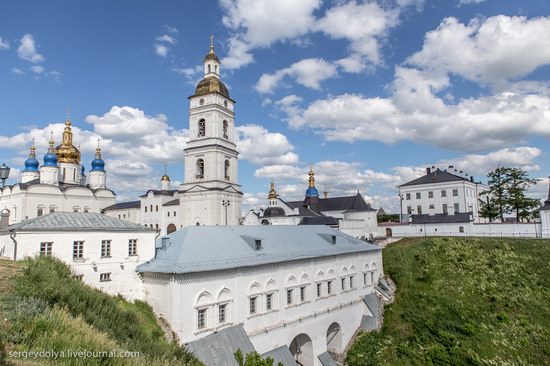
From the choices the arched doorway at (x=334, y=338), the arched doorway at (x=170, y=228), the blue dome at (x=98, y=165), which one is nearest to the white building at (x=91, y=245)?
the arched doorway at (x=334, y=338)

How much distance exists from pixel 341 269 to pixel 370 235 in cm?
2073

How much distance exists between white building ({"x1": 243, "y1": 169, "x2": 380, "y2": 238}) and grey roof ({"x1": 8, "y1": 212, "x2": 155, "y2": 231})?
30.6 meters

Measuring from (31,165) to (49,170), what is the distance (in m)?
7.26

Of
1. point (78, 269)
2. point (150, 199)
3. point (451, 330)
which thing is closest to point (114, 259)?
point (78, 269)

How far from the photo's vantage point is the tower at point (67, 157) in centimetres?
5434

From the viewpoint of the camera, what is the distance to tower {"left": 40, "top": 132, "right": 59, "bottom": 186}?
48.6m

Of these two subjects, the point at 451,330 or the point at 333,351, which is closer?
the point at 451,330

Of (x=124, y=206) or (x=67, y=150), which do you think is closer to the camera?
(x=67, y=150)

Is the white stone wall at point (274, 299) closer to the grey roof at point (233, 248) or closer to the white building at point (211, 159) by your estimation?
the grey roof at point (233, 248)

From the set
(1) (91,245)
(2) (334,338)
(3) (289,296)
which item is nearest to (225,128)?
(3) (289,296)

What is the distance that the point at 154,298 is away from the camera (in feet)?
59.9

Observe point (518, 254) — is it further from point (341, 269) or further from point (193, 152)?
point (193, 152)

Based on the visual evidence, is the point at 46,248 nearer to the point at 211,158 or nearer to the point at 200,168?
the point at 211,158

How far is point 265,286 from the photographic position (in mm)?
21484
